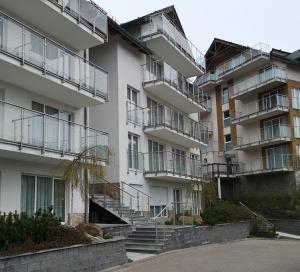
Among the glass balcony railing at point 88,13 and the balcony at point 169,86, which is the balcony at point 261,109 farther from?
the glass balcony railing at point 88,13

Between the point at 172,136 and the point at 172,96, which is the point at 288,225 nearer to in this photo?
the point at 172,136

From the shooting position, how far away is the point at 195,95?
33.7 metres

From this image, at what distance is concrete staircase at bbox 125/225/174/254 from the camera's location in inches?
709

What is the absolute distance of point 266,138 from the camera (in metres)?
42.9

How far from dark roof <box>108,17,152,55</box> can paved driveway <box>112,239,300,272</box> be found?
1218cm

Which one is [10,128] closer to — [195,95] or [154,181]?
[154,181]

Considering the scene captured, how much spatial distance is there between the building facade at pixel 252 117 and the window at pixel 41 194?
2414cm

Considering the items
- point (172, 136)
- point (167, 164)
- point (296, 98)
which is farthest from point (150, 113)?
point (296, 98)

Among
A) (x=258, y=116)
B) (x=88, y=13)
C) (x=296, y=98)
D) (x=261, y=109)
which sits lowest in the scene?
(x=258, y=116)

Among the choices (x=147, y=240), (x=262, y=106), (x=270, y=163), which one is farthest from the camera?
(x=262, y=106)

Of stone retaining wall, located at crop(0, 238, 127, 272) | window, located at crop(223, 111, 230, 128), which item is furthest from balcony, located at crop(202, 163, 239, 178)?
stone retaining wall, located at crop(0, 238, 127, 272)

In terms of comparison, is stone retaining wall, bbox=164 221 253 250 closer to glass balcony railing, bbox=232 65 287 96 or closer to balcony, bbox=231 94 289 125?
balcony, bbox=231 94 289 125

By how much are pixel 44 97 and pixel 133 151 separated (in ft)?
27.9

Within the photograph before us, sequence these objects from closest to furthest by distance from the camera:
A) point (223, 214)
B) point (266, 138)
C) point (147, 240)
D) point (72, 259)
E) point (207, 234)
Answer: point (72, 259) → point (147, 240) → point (207, 234) → point (223, 214) → point (266, 138)
